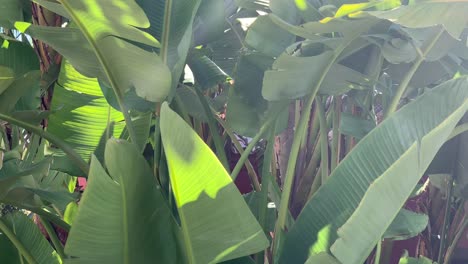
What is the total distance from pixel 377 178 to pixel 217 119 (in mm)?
549

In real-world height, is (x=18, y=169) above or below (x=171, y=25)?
below

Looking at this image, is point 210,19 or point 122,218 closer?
point 122,218

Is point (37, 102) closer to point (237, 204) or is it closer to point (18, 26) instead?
point (18, 26)

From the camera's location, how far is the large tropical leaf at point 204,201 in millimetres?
519

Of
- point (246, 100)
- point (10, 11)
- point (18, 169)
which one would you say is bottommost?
point (18, 169)

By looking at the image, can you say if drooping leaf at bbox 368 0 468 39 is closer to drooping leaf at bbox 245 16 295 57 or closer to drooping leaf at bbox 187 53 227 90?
drooping leaf at bbox 245 16 295 57

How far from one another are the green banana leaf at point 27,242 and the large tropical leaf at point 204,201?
0.49 meters

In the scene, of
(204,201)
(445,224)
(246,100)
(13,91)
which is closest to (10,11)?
(13,91)

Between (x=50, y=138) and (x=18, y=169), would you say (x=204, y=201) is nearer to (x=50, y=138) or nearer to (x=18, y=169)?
(x=50, y=138)

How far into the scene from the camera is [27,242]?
970mm

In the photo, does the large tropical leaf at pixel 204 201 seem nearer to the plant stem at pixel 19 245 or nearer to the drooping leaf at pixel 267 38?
the drooping leaf at pixel 267 38

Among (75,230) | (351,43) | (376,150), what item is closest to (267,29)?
(351,43)

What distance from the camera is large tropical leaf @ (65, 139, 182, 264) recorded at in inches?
22.0

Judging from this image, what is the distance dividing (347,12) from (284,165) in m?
0.69
